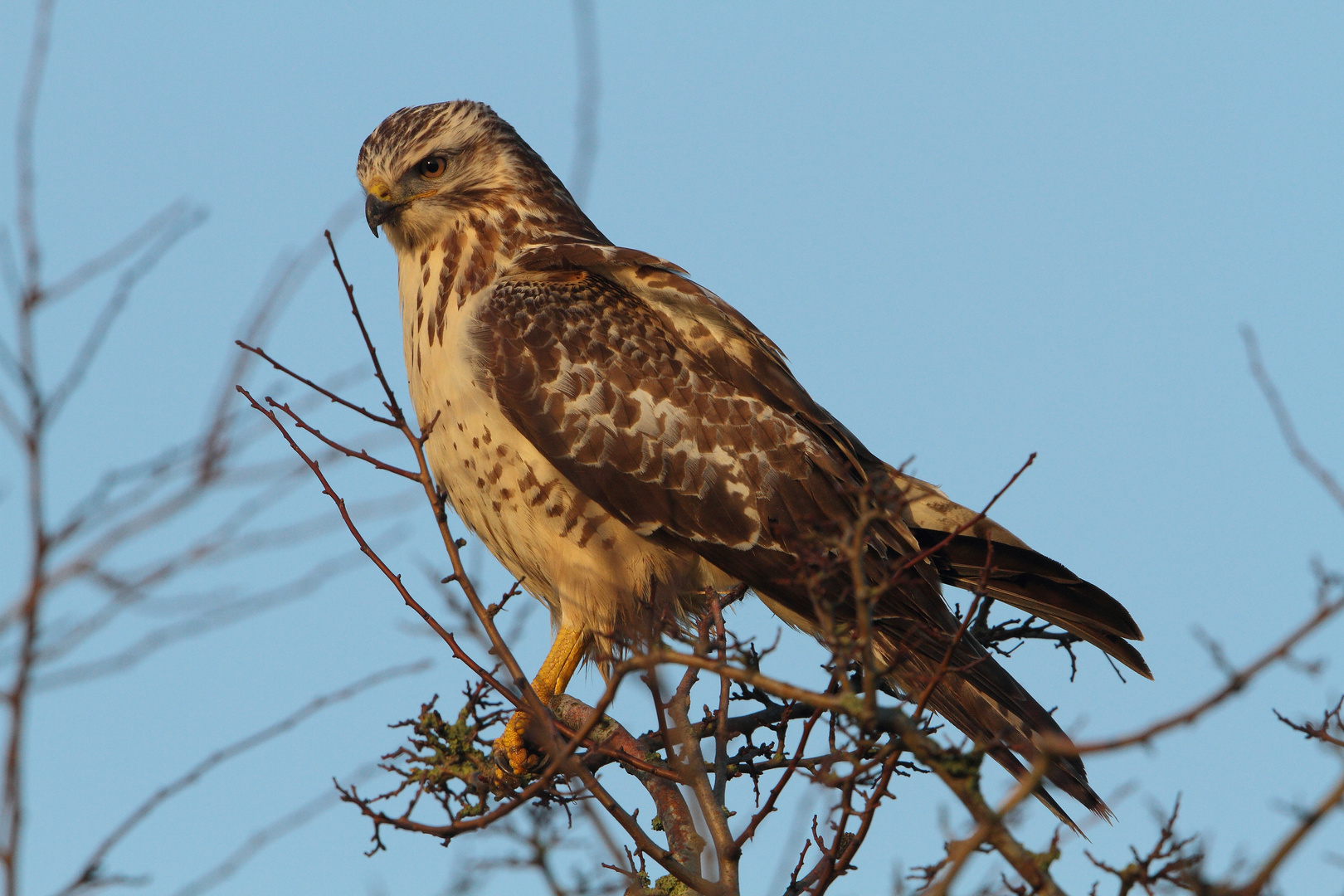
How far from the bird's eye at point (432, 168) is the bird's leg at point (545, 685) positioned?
2103mm

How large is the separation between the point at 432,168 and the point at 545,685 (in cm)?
236

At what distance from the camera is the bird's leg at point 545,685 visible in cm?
498

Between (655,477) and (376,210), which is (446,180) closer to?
(376,210)

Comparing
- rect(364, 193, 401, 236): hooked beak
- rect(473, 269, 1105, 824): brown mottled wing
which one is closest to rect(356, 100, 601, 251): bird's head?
rect(364, 193, 401, 236): hooked beak

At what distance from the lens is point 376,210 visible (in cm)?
584

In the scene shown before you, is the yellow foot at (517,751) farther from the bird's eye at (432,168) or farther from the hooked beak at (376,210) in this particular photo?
the bird's eye at (432,168)

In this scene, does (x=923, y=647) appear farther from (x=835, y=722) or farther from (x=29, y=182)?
(x=29, y=182)

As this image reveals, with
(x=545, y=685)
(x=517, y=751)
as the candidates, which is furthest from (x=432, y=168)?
(x=517, y=751)

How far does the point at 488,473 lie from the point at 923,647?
67.9 inches

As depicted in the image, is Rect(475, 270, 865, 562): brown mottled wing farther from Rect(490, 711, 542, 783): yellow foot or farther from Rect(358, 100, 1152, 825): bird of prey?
Rect(490, 711, 542, 783): yellow foot

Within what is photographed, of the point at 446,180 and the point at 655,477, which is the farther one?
the point at 446,180

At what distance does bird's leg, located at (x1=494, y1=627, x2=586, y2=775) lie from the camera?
16.4 ft

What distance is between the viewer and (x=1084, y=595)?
4.78m

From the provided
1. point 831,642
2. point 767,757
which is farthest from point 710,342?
point 831,642
